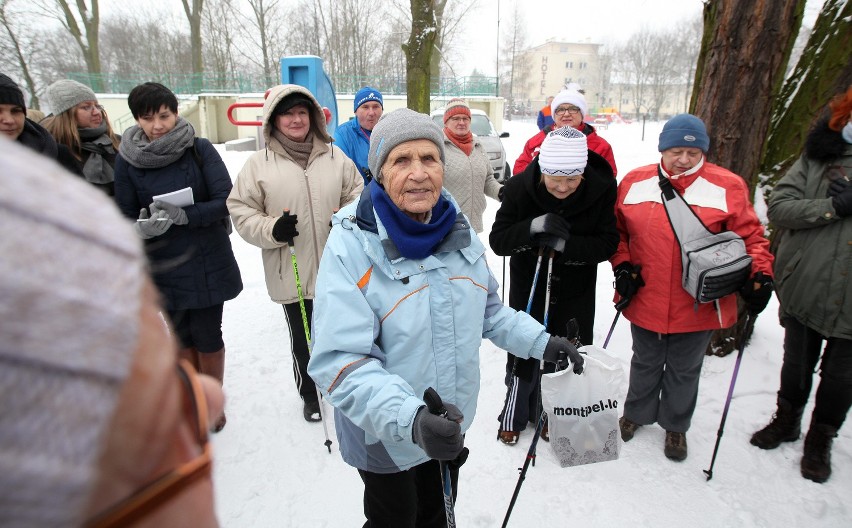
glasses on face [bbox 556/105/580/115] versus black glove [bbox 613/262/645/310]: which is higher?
glasses on face [bbox 556/105/580/115]

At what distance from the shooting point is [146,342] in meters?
0.46

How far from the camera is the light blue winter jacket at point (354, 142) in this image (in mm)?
4445

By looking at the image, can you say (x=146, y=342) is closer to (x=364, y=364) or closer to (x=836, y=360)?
(x=364, y=364)

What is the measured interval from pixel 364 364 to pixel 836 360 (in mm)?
2979

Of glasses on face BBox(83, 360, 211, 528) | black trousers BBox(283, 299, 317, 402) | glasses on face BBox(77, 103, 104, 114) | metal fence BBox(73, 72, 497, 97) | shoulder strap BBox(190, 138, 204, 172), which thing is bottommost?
black trousers BBox(283, 299, 317, 402)

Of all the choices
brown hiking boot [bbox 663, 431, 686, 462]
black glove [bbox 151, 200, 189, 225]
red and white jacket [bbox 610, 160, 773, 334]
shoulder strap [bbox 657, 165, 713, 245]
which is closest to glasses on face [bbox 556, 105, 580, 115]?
red and white jacket [bbox 610, 160, 773, 334]

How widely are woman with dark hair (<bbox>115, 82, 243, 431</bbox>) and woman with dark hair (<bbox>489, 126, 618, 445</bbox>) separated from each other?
1841 mm

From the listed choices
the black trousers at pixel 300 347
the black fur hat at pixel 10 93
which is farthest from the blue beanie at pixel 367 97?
the black fur hat at pixel 10 93

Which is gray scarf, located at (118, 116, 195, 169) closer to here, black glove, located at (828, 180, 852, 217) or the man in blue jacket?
the man in blue jacket

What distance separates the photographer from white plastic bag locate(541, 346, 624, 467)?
7.55 ft

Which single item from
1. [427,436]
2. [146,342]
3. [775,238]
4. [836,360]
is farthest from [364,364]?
[775,238]

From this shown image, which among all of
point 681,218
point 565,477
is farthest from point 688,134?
point 565,477

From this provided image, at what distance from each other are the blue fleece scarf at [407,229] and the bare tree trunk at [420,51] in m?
7.67

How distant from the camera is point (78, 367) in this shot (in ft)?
1.25
